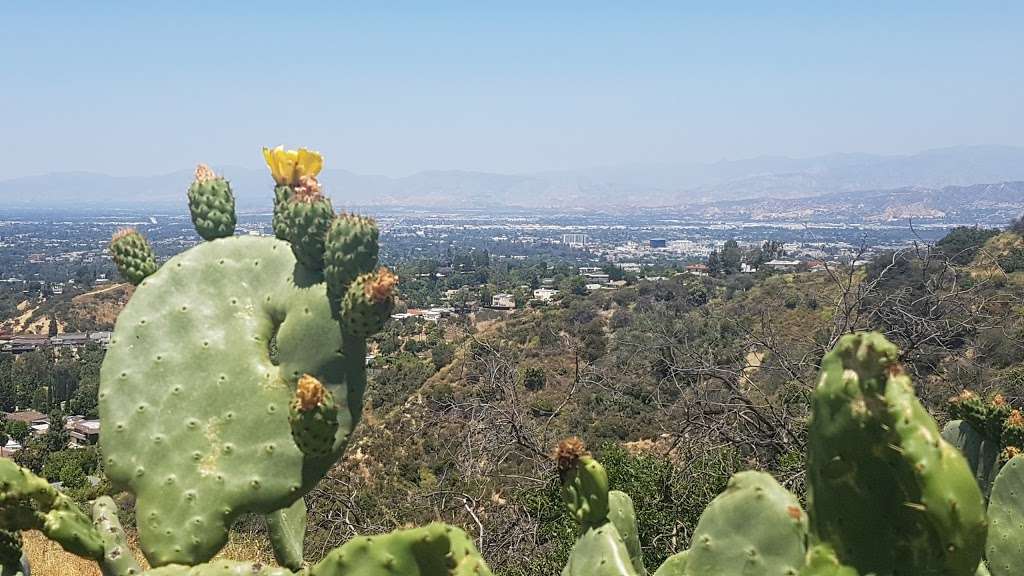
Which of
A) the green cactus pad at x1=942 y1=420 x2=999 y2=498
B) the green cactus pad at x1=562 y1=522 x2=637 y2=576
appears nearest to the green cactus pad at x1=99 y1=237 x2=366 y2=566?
the green cactus pad at x1=562 y1=522 x2=637 y2=576

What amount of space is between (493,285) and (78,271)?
4752 cm

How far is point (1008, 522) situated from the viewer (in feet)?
9.27

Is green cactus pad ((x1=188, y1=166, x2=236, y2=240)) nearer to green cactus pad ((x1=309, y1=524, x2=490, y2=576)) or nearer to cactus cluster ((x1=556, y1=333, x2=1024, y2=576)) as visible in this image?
green cactus pad ((x1=309, y1=524, x2=490, y2=576))

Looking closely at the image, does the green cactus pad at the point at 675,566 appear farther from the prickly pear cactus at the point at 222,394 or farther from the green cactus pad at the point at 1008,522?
the green cactus pad at the point at 1008,522

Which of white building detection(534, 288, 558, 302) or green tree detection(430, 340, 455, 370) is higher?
green tree detection(430, 340, 455, 370)

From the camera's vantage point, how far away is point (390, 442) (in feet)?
45.3

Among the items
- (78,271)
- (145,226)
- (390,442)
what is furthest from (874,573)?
(145,226)

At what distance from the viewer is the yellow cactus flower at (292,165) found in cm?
215

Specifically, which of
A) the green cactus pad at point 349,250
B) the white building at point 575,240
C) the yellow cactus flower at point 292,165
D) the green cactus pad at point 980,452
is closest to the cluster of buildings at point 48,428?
the yellow cactus flower at point 292,165

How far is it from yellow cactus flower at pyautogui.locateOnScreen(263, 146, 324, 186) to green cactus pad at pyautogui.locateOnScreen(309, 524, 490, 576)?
108cm

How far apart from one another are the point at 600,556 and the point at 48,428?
27.2 meters

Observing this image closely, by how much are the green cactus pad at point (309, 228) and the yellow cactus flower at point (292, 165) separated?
0.16m

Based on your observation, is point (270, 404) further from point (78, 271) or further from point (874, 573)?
point (78, 271)

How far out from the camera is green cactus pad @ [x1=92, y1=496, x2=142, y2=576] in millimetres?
1859
